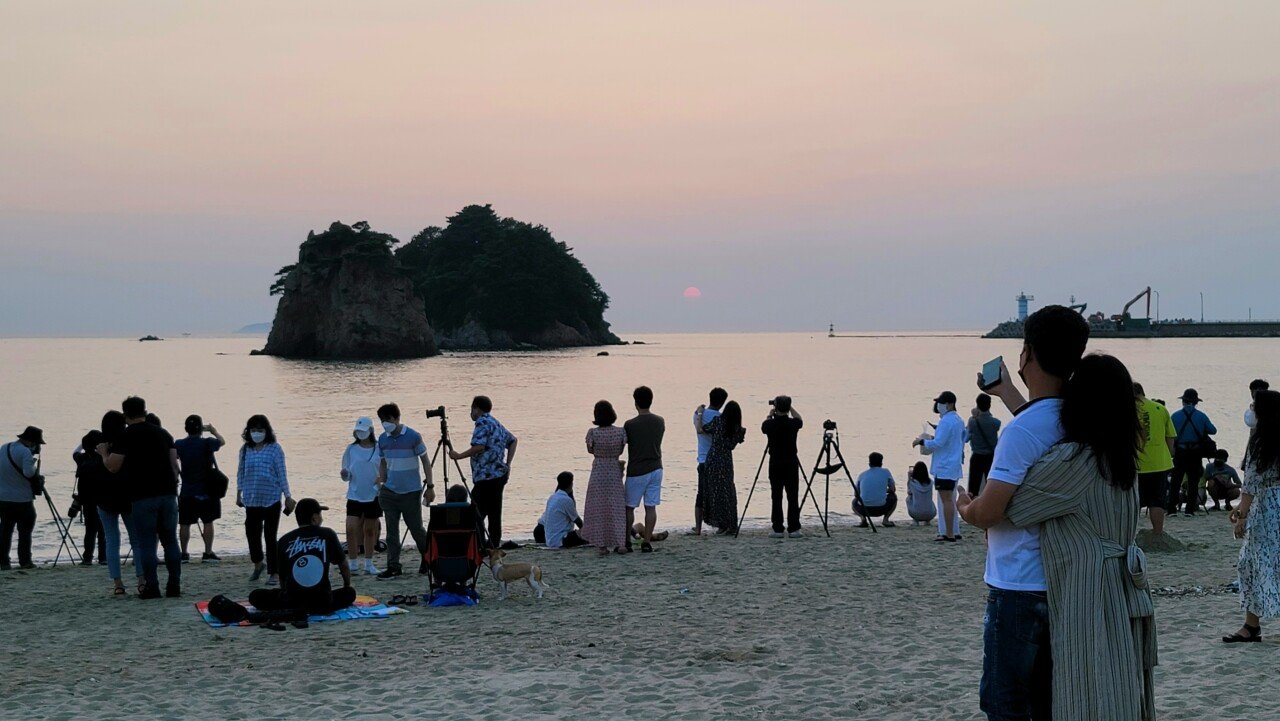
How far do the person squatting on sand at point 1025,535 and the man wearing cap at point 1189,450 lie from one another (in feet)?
44.3

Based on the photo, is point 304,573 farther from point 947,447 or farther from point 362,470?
point 947,447

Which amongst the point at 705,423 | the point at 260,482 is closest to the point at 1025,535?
the point at 260,482

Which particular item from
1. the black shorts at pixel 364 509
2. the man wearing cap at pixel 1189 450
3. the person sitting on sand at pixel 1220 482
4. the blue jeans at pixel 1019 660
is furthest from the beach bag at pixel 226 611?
the person sitting on sand at pixel 1220 482

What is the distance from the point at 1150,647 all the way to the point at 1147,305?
17962cm

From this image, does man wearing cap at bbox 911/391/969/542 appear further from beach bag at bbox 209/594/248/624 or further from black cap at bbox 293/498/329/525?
beach bag at bbox 209/594/248/624

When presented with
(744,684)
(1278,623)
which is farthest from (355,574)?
(1278,623)

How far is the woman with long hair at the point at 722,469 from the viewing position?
43.2ft

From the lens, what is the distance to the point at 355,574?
11.3m

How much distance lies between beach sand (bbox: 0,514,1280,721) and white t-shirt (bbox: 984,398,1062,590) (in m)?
2.91

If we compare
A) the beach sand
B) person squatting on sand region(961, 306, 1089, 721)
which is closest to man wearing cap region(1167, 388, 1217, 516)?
the beach sand

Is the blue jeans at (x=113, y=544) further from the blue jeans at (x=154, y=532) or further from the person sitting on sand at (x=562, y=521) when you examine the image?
the person sitting on sand at (x=562, y=521)

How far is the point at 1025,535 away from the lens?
340cm

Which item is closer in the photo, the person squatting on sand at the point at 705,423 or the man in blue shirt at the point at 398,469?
the man in blue shirt at the point at 398,469

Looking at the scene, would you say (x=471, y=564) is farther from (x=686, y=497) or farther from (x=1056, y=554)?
(x=686, y=497)
